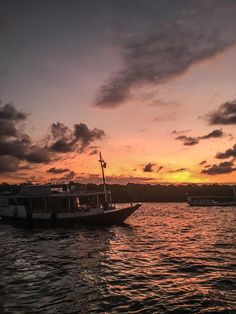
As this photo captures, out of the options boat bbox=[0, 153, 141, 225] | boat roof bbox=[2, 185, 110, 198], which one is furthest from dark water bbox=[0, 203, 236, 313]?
boat roof bbox=[2, 185, 110, 198]

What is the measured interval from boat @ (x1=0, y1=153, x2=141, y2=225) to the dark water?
17099 mm

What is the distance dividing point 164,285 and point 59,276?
6.17 m

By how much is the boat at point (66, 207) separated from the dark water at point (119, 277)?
673 inches

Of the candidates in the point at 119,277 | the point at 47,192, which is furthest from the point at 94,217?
the point at 119,277

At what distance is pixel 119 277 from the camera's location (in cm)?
1873

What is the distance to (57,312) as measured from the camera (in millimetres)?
12945

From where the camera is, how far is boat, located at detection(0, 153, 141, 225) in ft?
163

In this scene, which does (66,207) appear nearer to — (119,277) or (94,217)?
(94,217)

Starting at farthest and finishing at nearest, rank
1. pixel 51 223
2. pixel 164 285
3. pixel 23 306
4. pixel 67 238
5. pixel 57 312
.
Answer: pixel 51 223 < pixel 67 238 < pixel 164 285 < pixel 23 306 < pixel 57 312

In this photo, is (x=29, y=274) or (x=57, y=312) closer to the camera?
(x=57, y=312)

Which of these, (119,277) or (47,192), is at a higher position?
(47,192)

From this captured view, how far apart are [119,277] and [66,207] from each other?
116ft

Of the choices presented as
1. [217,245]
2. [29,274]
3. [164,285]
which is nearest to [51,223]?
[217,245]

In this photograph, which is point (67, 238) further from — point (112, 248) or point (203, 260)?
point (203, 260)
